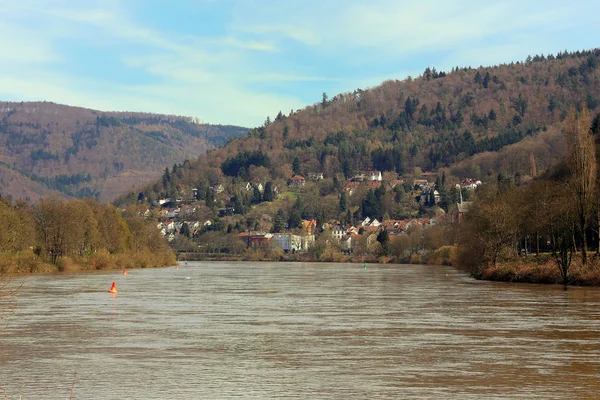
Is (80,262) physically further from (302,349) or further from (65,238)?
(302,349)

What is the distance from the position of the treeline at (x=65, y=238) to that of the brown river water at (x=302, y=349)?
40.5 metres

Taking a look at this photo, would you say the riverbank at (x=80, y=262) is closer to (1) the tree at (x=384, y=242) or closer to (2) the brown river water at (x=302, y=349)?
(2) the brown river water at (x=302, y=349)

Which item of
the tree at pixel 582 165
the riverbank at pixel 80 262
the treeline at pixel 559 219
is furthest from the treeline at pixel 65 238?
the tree at pixel 582 165

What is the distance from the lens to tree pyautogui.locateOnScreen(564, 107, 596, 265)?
71562mm

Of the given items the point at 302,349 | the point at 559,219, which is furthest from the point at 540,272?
the point at 302,349

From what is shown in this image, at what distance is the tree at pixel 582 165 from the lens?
71.6 m

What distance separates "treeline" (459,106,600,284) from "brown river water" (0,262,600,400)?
18099 millimetres

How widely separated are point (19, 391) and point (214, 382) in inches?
194

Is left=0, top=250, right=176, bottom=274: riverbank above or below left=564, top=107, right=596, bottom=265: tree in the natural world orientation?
below

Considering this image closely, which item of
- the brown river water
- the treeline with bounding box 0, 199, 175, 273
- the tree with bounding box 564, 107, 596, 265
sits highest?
the tree with bounding box 564, 107, 596, 265

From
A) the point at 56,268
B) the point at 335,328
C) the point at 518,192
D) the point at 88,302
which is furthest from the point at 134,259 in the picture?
the point at 335,328

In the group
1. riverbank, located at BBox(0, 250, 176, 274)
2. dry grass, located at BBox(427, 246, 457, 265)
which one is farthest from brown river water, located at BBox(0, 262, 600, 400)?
dry grass, located at BBox(427, 246, 457, 265)

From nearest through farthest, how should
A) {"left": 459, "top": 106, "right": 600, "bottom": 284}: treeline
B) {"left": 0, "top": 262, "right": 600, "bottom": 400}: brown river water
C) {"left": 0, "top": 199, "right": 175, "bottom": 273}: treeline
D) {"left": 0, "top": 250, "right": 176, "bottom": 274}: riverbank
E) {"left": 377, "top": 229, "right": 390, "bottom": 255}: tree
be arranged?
{"left": 0, "top": 262, "right": 600, "bottom": 400}: brown river water → {"left": 459, "top": 106, "right": 600, "bottom": 284}: treeline → {"left": 0, "top": 250, "right": 176, "bottom": 274}: riverbank → {"left": 0, "top": 199, "right": 175, "bottom": 273}: treeline → {"left": 377, "top": 229, "right": 390, "bottom": 255}: tree

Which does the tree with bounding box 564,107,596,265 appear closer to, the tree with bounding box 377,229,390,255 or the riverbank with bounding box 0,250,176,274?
the riverbank with bounding box 0,250,176,274
